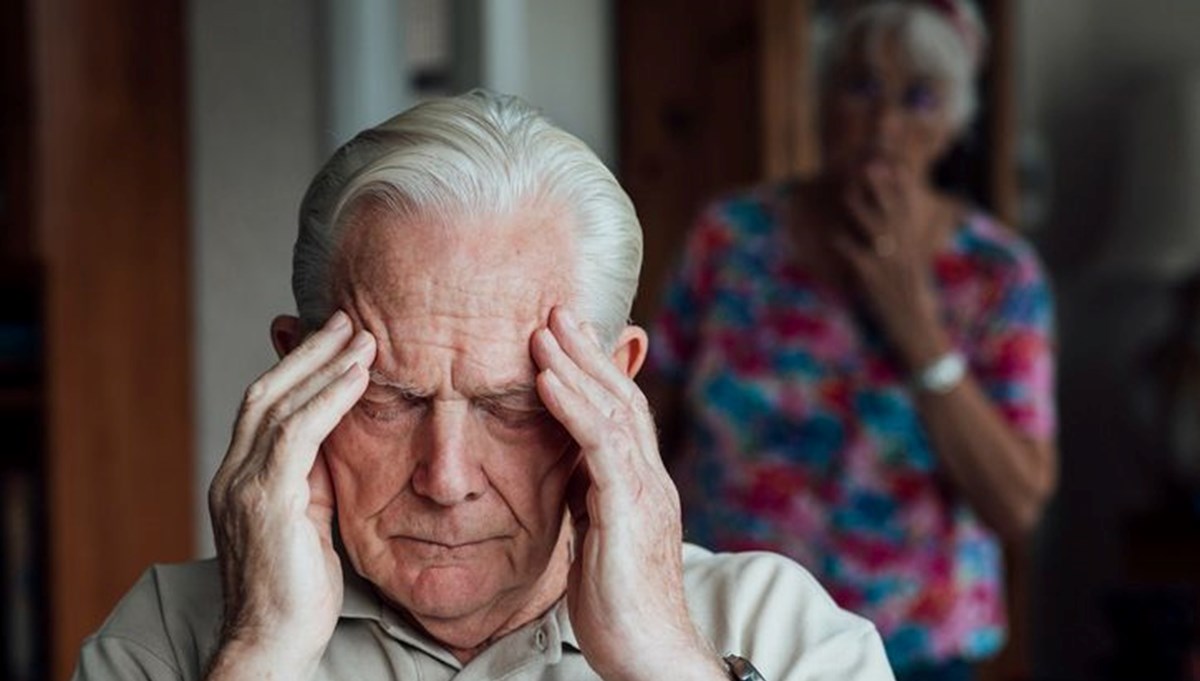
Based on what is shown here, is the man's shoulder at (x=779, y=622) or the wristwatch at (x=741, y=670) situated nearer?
the wristwatch at (x=741, y=670)

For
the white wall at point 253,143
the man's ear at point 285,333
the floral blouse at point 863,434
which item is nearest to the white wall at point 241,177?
the white wall at point 253,143

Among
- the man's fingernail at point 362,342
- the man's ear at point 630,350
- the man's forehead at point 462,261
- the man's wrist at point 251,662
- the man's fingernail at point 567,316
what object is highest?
the man's forehead at point 462,261

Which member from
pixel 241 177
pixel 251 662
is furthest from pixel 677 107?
pixel 251 662

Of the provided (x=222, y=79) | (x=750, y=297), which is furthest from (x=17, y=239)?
(x=750, y=297)

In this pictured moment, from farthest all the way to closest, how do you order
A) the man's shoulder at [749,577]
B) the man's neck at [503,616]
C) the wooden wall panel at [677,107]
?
the wooden wall panel at [677,107] < the man's shoulder at [749,577] < the man's neck at [503,616]

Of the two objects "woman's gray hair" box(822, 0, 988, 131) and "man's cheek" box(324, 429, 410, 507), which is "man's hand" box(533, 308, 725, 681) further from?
"woman's gray hair" box(822, 0, 988, 131)

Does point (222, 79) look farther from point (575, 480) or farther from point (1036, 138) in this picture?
point (1036, 138)

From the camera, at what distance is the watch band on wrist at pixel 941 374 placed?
8.46 feet

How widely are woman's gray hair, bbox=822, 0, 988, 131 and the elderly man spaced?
127cm

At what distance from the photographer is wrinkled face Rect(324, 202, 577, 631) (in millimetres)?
1559

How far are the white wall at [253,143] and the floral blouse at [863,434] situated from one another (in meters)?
0.64

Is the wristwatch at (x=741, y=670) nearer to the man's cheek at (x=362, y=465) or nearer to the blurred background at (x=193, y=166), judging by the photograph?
the man's cheek at (x=362, y=465)

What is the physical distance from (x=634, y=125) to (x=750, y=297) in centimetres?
147

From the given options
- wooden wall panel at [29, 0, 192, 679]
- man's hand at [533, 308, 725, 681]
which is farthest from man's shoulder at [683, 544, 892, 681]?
wooden wall panel at [29, 0, 192, 679]
